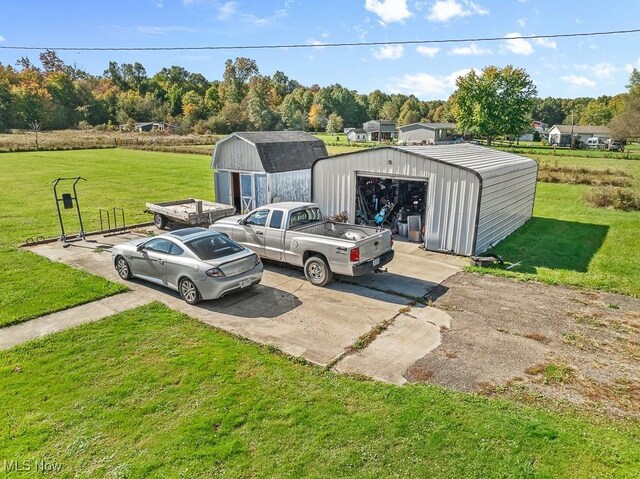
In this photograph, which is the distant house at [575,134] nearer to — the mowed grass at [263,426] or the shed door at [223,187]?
the shed door at [223,187]

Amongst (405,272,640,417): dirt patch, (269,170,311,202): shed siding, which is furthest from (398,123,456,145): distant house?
(405,272,640,417): dirt patch

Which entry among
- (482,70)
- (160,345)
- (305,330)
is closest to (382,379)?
(305,330)

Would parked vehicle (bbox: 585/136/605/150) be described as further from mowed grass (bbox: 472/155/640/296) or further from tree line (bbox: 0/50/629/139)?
mowed grass (bbox: 472/155/640/296)

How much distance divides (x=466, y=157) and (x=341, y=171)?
447cm

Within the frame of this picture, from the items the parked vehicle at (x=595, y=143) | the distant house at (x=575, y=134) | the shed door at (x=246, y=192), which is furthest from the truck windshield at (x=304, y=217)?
the distant house at (x=575, y=134)

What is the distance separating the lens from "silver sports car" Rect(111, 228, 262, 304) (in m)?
8.65

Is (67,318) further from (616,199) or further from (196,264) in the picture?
(616,199)

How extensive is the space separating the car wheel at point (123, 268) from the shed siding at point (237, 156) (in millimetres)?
7563

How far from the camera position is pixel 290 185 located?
57.4ft

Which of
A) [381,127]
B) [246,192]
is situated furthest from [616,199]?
[381,127]

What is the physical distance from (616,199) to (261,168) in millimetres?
17840

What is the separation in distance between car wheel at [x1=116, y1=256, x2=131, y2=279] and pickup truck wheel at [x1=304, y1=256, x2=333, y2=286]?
4318mm

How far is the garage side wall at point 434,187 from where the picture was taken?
12289mm

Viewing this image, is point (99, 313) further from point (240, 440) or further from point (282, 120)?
point (282, 120)
